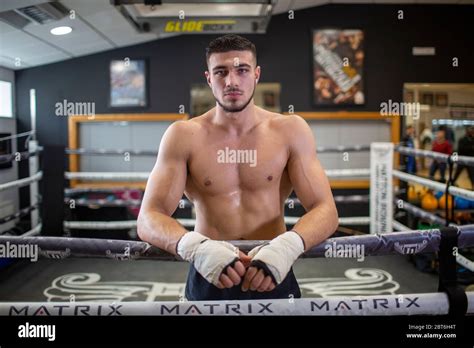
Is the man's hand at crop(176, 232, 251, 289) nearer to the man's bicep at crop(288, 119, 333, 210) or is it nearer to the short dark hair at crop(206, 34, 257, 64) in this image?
the man's bicep at crop(288, 119, 333, 210)

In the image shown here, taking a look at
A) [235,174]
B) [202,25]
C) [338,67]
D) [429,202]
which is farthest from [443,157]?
[338,67]

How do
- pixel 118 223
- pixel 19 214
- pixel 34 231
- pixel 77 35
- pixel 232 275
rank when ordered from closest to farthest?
1. pixel 232 275
2. pixel 19 214
3. pixel 34 231
4. pixel 77 35
5. pixel 118 223

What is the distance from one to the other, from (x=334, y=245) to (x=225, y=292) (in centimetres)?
31

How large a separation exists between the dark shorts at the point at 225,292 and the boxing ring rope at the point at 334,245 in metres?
0.19

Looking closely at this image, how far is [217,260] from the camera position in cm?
76

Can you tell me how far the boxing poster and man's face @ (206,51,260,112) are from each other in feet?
11.1

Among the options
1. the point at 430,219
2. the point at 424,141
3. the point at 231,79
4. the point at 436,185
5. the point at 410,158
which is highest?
the point at 231,79

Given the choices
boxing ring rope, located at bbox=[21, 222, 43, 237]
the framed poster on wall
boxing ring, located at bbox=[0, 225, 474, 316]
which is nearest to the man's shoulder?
boxing ring, located at bbox=[0, 225, 474, 316]

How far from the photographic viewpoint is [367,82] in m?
4.26

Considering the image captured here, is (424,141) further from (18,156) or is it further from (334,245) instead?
(18,156)

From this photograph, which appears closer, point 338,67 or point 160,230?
point 160,230

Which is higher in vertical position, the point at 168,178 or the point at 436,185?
the point at 168,178

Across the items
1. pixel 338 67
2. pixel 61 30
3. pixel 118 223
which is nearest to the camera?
pixel 61 30
